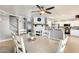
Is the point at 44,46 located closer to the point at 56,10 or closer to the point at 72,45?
the point at 72,45

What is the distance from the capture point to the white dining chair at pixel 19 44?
117 centimetres

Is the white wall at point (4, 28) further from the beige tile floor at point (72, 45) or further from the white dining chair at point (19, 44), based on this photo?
the beige tile floor at point (72, 45)

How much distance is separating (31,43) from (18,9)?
17.3 inches

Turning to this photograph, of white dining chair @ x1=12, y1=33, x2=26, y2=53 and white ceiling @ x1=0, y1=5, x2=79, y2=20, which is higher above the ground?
white ceiling @ x1=0, y1=5, x2=79, y2=20

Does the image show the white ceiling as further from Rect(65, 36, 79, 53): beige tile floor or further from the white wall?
Rect(65, 36, 79, 53): beige tile floor

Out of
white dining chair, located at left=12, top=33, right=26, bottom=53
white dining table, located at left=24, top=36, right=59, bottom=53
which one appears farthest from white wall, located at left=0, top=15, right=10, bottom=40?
white dining table, located at left=24, top=36, right=59, bottom=53

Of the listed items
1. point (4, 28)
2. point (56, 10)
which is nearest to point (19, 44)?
point (4, 28)

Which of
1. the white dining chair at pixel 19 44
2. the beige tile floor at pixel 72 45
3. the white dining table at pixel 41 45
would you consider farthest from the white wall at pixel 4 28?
the beige tile floor at pixel 72 45

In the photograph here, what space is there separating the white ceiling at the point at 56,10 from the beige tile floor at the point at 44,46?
0.27m

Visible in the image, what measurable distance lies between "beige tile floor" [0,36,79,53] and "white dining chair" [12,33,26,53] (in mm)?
47

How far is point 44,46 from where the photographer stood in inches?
48.9

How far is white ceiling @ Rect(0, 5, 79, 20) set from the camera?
3.73 ft

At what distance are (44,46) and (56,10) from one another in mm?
457

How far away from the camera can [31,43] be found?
125 centimetres
